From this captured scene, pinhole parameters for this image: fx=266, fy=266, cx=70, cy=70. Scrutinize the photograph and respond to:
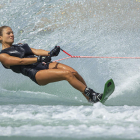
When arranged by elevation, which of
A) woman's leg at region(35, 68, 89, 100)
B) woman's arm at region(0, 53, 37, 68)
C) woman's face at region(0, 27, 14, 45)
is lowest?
woman's leg at region(35, 68, 89, 100)

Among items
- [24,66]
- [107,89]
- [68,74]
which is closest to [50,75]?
[68,74]

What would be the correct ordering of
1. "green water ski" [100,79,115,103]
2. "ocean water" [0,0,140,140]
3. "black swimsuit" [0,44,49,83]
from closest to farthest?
1. "ocean water" [0,0,140,140]
2. "green water ski" [100,79,115,103]
3. "black swimsuit" [0,44,49,83]

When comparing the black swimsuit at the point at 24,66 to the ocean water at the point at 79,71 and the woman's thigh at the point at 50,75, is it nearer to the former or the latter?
the woman's thigh at the point at 50,75

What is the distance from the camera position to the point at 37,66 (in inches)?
131

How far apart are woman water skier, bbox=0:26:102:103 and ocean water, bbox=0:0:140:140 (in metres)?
0.25

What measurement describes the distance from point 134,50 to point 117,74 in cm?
90

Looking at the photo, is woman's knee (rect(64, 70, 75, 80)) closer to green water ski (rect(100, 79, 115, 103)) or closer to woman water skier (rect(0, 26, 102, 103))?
woman water skier (rect(0, 26, 102, 103))

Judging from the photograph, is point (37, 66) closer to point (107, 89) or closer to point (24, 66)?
point (24, 66)

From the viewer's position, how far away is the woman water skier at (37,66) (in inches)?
121

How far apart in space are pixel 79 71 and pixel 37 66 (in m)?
1.68

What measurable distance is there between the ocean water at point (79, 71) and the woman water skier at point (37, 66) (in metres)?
0.25

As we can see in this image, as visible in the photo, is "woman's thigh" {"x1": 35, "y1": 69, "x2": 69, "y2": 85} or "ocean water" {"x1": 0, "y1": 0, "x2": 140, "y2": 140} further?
"woman's thigh" {"x1": 35, "y1": 69, "x2": 69, "y2": 85}

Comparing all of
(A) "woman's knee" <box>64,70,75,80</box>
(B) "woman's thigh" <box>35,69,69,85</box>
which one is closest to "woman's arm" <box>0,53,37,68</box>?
(B) "woman's thigh" <box>35,69,69,85</box>

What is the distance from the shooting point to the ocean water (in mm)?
2121
